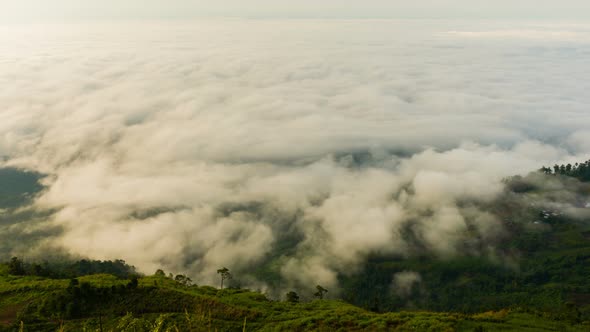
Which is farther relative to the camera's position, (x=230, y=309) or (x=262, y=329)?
(x=230, y=309)

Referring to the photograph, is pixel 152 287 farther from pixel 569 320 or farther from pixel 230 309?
pixel 569 320

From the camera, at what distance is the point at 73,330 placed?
66.0m

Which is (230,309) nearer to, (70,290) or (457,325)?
(70,290)

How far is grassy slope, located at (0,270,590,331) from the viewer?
59.5 meters

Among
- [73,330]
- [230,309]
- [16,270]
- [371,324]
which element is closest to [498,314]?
[371,324]

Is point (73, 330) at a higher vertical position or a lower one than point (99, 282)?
lower

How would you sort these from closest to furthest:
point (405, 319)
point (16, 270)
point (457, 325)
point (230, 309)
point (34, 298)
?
point (457, 325) < point (405, 319) < point (230, 309) < point (34, 298) < point (16, 270)

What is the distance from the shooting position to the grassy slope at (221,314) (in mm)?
59531

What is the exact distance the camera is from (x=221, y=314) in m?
70.5

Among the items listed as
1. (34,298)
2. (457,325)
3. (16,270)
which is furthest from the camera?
(16,270)

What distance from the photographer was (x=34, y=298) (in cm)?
8069

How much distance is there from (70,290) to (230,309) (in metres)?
31.9

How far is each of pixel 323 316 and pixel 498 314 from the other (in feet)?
93.6

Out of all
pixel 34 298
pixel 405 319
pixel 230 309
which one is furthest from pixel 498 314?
pixel 34 298
